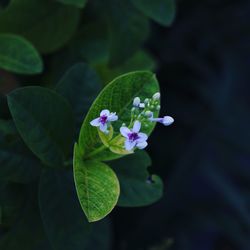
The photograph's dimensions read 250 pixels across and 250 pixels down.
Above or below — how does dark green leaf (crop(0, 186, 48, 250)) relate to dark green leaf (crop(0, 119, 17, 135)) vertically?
below

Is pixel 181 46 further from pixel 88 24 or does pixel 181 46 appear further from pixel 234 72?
pixel 88 24

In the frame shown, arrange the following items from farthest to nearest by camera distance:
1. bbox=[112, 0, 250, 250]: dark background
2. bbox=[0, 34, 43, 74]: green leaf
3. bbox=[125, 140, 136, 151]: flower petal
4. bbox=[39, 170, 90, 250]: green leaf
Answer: bbox=[112, 0, 250, 250]: dark background, bbox=[0, 34, 43, 74]: green leaf, bbox=[39, 170, 90, 250]: green leaf, bbox=[125, 140, 136, 151]: flower petal

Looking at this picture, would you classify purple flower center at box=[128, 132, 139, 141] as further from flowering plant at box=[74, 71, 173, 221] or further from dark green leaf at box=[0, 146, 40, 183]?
dark green leaf at box=[0, 146, 40, 183]

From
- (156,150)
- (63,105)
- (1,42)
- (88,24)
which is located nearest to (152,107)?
(63,105)

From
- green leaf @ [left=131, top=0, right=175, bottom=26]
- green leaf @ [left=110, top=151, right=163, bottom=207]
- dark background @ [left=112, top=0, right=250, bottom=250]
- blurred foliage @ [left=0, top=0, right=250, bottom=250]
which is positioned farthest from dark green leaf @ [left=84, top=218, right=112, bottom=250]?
dark background @ [left=112, top=0, right=250, bottom=250]

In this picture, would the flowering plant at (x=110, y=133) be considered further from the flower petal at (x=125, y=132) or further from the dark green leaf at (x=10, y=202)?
the dark green leaf at (x=10, y=202)
